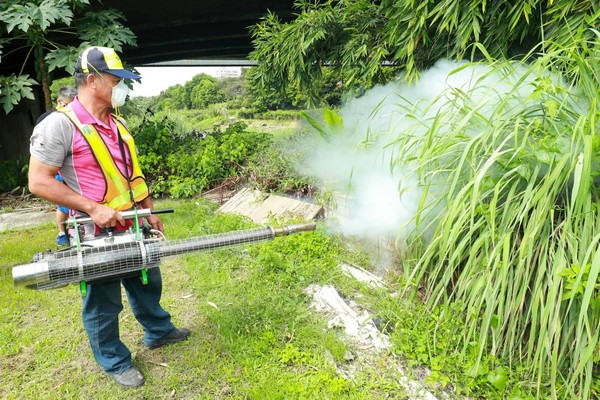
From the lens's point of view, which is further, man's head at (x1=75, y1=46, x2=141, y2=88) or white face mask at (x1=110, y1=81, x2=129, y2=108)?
white face mask at (x1=110, y1=81, x2=129, y2=108)

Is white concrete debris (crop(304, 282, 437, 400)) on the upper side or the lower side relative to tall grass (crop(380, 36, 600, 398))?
lower

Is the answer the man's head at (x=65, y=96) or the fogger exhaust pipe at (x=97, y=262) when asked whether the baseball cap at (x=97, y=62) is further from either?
the man's head at (x=65, y=96)

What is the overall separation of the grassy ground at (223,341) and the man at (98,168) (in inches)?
11.3

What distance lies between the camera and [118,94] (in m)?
2.19

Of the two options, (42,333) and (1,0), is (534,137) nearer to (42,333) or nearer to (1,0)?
(42,333)

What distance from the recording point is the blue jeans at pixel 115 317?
2193mm

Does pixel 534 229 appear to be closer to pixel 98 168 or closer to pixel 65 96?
pixel 98 168

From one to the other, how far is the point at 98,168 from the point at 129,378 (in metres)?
1.21

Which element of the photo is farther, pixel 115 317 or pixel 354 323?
pixel 354 323

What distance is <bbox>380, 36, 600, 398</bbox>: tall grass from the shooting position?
6.24 ft

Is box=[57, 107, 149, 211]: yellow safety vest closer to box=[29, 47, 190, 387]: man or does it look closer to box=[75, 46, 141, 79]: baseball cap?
box=[29, 47, 190, 387]: man

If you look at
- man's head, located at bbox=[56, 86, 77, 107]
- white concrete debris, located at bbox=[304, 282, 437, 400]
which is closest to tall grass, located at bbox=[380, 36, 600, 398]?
white concrete debris, located at bbox=[304, 282, 437, 400]

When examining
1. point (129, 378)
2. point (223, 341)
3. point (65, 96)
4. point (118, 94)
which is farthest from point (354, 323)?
point (65, 96)

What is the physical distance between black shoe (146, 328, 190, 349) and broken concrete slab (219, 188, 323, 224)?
1.79 metres
